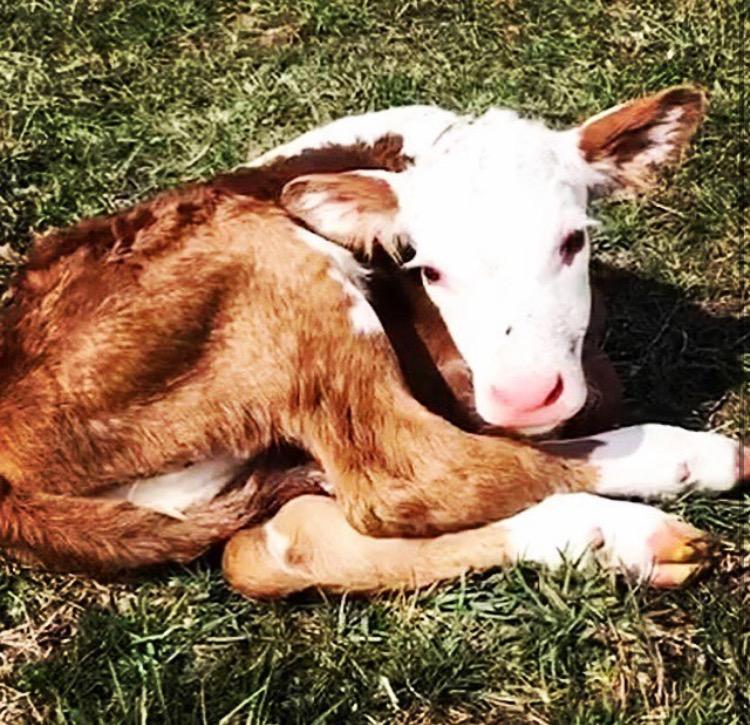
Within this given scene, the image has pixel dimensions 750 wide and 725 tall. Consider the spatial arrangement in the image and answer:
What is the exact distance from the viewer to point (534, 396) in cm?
413

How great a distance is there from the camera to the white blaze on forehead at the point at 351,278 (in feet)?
14.8

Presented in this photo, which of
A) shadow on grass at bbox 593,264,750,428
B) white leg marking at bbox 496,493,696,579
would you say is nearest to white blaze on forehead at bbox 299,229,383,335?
white leg marking at bbox 496,493,696,579

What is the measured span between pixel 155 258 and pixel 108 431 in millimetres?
511

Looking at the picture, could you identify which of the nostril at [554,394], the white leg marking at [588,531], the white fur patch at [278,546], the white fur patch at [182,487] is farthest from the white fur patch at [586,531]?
the white fur patch at [182,487]

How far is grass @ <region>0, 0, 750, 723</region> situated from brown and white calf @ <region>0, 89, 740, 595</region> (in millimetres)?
135

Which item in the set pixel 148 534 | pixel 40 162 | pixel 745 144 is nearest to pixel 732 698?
pixel 148 534

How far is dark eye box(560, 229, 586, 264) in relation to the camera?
4.31m

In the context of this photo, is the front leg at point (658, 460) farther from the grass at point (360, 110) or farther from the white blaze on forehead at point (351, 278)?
the white blaze on forehead at point (351, 278)

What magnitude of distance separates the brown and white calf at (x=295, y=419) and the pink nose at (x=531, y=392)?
3.8 inches

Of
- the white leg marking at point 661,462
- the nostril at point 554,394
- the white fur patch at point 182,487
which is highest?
the nostril at point 554,394

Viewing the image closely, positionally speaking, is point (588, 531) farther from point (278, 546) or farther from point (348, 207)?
point (348, 207)

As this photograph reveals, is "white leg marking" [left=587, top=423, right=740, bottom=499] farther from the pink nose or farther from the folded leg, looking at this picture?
the pink nose

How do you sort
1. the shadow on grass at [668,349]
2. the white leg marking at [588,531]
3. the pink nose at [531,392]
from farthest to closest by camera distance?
the shadow on grass at [668,349] < the white leg marking at [588,531] < the pink nose at [531,392]

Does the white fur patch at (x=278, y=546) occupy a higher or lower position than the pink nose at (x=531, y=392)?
lower
